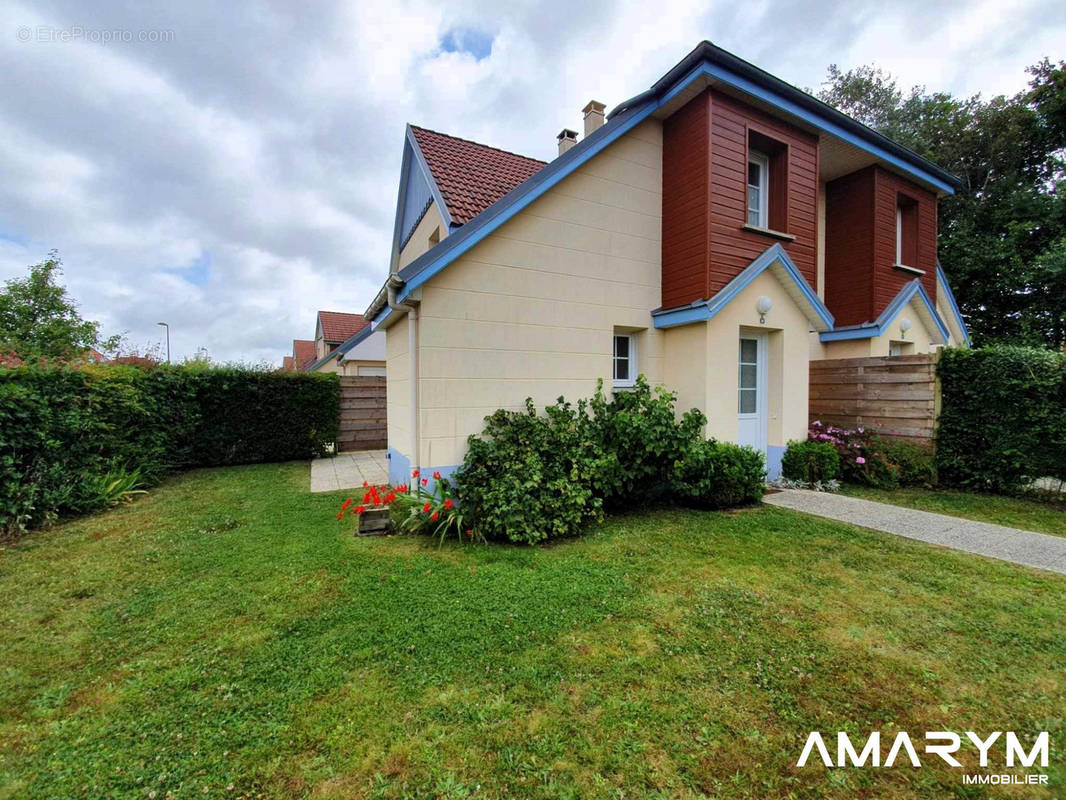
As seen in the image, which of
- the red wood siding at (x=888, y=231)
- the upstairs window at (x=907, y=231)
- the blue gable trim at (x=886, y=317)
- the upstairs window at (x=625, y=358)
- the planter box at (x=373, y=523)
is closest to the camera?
the planter box at (x=373, y=523)

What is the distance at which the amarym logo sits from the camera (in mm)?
2045

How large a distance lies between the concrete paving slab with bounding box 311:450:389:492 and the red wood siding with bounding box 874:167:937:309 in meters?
11.7

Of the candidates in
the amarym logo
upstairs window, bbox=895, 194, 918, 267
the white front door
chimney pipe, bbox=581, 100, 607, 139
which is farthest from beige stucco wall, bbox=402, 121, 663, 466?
upstairs window, bbox=895, 194, 918, 267

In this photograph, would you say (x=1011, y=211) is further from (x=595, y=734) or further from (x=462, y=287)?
(x=595, y=734)

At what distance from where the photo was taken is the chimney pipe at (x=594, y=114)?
828cm

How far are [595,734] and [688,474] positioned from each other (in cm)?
459

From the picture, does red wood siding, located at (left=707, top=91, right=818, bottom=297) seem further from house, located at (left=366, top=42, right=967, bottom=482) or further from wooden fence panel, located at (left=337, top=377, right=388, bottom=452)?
wooden fence panel, located at (left=337, top=377, right=388, bottom=452)

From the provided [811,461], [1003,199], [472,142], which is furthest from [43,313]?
[1003,199]

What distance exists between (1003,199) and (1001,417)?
48.4ft

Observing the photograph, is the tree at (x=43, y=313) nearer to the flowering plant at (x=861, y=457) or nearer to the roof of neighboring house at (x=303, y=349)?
the roof of neighboring house at (x=303, y=349)

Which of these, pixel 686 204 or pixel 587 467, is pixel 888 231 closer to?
pixel 686 204

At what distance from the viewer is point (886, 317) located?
9461 mm

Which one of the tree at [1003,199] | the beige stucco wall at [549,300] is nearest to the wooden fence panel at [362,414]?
the beige stucco wall at [549,300]

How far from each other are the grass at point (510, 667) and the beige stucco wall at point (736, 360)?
107 inches
